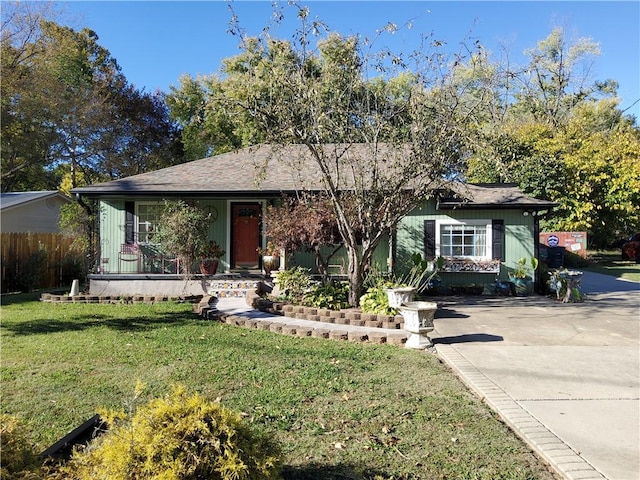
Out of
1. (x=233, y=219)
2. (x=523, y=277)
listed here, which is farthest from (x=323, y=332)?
(x=523, y=277)

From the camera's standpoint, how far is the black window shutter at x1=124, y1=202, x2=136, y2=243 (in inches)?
498

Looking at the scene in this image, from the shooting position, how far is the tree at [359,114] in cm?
809

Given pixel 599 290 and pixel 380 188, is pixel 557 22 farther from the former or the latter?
pixel 380 188

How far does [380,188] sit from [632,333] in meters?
5.07

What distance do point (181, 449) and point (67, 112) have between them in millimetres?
23963

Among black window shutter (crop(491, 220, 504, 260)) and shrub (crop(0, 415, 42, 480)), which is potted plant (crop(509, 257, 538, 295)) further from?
shrub (crop(0, 415, 42, 480))

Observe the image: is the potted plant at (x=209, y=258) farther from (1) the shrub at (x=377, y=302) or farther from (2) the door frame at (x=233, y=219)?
(1) the shrub at (x=377, y=302)

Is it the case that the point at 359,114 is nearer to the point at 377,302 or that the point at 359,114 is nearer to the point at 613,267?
the point at 377,302

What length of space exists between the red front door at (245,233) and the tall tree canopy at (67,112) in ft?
45.4

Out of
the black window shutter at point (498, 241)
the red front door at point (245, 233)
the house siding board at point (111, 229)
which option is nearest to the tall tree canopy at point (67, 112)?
the house siding board at point (111, 229)

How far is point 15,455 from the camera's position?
6.72 ft

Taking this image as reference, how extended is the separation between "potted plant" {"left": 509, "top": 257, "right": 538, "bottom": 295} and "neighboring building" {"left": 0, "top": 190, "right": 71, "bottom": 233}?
→ 19553mm

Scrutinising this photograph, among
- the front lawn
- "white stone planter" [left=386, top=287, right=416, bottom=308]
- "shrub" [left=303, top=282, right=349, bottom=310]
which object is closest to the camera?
"white stone planter" [left=386, top=287, right=416, bottom=308]

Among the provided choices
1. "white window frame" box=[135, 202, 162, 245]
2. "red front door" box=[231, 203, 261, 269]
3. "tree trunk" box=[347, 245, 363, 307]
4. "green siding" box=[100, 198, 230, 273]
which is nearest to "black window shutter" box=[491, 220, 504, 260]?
"tree trunk" box=[347, 245, 363, 307]
